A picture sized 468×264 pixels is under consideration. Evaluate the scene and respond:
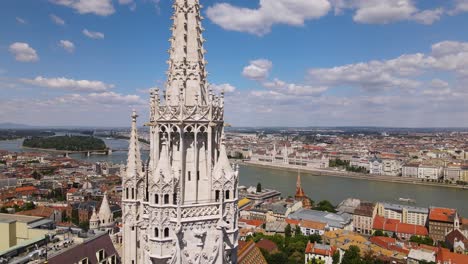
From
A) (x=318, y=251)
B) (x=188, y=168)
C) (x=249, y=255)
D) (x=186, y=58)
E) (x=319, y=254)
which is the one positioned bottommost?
(x=319, y=254)

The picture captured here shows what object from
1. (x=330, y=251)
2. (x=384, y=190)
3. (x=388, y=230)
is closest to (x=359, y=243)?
(x=330, y=251)

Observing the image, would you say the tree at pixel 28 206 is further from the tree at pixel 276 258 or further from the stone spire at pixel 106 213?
the tree at pixel 276 258

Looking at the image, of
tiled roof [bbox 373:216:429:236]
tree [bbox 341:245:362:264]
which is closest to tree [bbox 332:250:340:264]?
tree [bbox 341:245:362:264]

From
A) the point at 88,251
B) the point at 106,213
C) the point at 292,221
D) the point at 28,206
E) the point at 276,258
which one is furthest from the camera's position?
the point at 28,206

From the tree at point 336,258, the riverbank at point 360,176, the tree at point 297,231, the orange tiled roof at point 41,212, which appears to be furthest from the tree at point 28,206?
the riverbank at point 360,176

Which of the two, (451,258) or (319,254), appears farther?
(319,254)

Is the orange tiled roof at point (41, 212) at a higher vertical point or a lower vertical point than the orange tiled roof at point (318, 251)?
higher

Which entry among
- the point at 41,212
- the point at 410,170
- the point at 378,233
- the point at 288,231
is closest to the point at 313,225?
the point at 288,231

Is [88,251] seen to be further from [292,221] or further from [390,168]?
[390,168]
